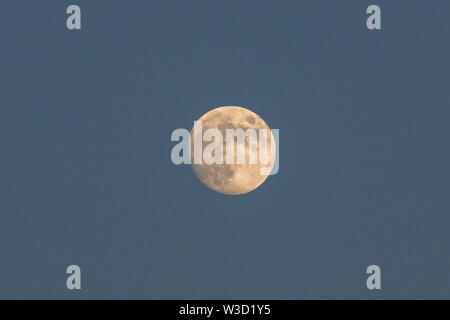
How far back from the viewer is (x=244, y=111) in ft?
144

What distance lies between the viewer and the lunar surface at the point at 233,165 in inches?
1687

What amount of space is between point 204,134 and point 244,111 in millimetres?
2650

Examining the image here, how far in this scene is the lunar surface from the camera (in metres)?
42.8

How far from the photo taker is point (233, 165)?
140ft

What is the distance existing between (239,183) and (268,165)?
1750mm
